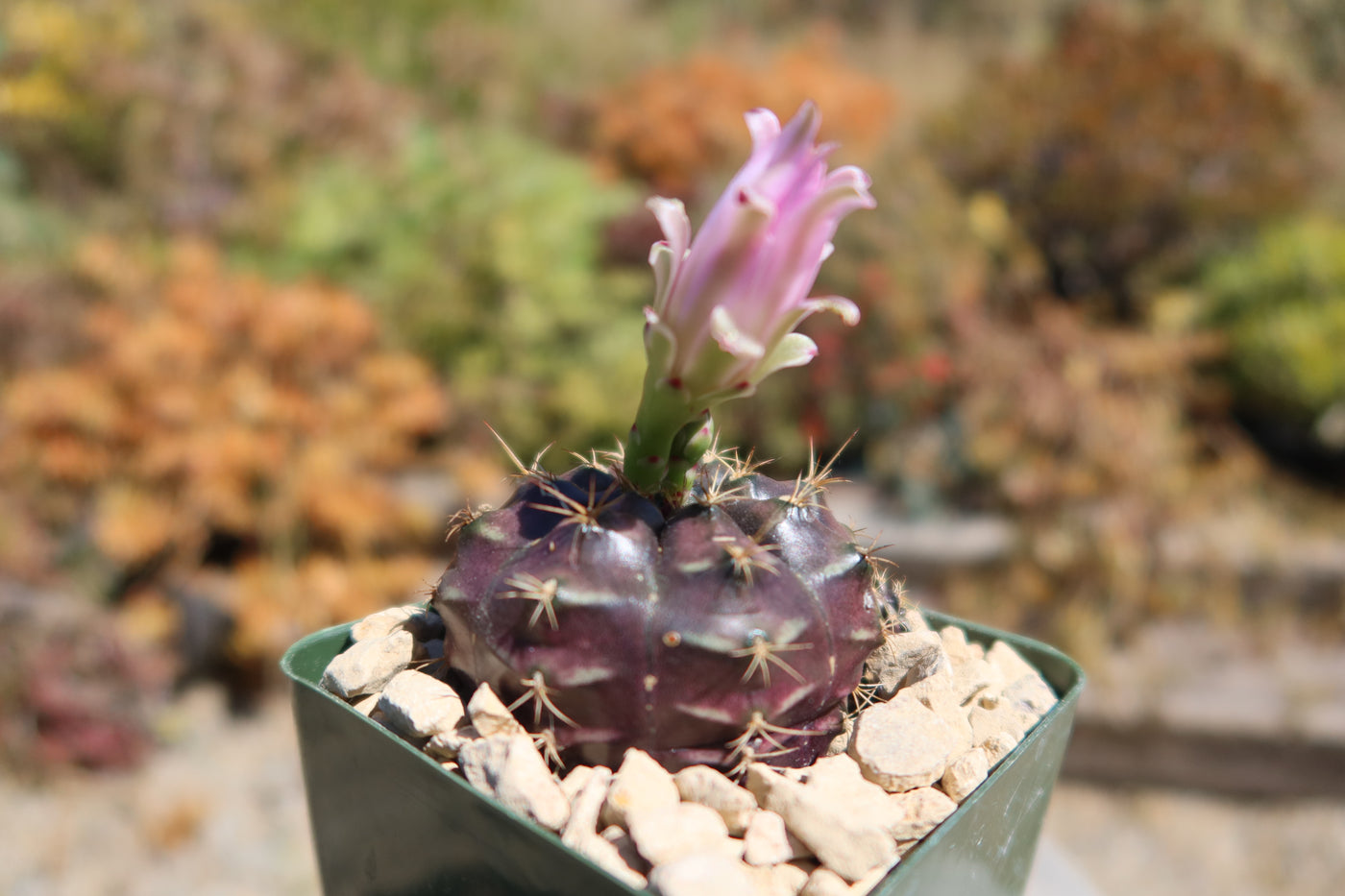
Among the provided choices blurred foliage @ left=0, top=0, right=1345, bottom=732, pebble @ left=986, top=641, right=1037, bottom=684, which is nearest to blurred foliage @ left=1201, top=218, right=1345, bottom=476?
blurred foliage @ left=0, top=0, right=1345, bottom=732

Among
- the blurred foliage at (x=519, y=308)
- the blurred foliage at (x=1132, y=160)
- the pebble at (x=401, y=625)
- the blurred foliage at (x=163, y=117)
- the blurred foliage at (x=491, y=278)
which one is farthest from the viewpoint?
the blurred foliage at (x=1132, y=160)

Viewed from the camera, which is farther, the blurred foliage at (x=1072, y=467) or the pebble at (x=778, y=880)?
the blurred foliage at (x=1072, y=467)

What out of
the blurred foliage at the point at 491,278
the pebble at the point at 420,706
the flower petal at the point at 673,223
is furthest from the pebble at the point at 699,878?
the blurred foliage at the point at 491,278

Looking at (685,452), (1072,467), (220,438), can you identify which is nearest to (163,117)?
(220,438)

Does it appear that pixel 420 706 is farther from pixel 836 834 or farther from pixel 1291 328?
pixel 1291 328

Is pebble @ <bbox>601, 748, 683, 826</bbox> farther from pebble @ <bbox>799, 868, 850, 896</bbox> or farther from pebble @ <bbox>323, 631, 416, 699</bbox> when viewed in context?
pebble @ <bbox>323, 631, 416, 699</bbox>

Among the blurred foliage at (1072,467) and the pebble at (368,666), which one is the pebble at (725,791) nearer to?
the pebble at (368,666)
